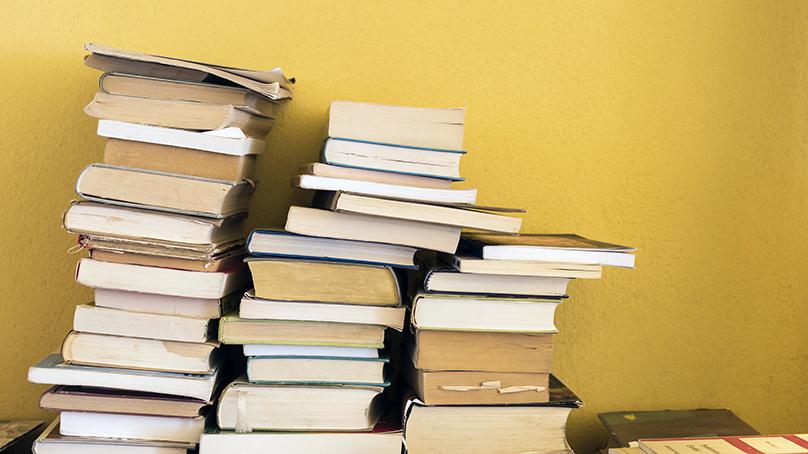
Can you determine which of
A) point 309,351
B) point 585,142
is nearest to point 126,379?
point 309,351

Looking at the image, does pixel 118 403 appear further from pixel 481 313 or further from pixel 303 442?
pixel 481 313

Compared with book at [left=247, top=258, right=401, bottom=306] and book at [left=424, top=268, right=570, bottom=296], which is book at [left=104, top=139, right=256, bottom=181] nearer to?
book at [left=247, top=258, right=401, bottom=306]

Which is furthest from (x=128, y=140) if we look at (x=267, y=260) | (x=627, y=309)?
(x=627, y=309)

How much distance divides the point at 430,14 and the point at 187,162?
1.70 feet

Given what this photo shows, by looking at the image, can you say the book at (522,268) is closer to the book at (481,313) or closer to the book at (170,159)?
the book at (481,313)

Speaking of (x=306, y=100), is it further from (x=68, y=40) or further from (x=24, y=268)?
(x=24, y=268)

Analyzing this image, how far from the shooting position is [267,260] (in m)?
0.99

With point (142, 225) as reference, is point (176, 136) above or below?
above

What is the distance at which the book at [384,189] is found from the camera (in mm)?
970

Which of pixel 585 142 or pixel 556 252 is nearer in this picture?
pixel 556 252

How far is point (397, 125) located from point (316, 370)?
0.36 metres

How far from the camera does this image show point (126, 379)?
38.2 inches

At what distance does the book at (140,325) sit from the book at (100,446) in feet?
0.47

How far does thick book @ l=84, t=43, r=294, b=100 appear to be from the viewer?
96 cm
